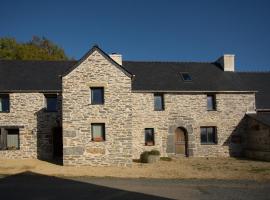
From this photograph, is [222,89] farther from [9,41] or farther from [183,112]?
[9,41]

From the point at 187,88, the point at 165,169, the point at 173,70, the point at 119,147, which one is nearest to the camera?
the point at 165,169

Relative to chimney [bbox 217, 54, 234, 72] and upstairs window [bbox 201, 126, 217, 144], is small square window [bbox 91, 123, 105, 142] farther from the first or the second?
chimney [bbox 217, 54, 234, 72]

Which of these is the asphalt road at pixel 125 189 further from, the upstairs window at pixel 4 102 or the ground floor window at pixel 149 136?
the ground floor window at pixel 149 136

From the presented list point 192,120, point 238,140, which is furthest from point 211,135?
point 238,140

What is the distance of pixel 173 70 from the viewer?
27062mm

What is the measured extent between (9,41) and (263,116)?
30.6 m

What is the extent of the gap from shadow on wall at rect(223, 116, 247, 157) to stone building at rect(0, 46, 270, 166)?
78 mm

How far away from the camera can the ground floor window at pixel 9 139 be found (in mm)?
21828

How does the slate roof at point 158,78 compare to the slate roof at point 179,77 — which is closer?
the slate roof at point 158,78

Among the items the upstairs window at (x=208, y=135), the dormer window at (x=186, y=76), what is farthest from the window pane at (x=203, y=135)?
the dormer window at (x=186, y=76)

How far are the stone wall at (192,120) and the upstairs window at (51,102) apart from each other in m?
5.75

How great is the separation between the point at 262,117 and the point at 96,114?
12.7 metres

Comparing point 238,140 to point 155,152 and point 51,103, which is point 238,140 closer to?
point 155,152

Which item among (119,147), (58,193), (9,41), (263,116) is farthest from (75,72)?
(9,41)
